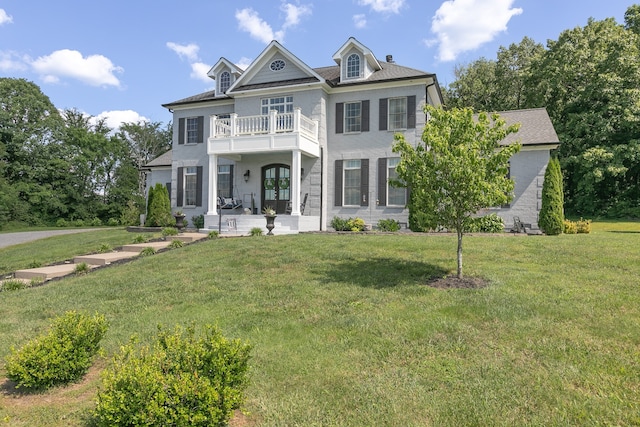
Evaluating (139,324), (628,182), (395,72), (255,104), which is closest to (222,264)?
(139,324)

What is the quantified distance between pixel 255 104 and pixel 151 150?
3353 centimetres

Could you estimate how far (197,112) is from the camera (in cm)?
2016

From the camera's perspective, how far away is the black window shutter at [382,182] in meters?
16.8

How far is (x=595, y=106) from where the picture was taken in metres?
23.6

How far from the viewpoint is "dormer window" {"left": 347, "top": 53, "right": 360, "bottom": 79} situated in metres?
17.5

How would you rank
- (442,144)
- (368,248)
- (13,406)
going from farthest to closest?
1. (368,248)
2. (442,144)
3. (13,406)

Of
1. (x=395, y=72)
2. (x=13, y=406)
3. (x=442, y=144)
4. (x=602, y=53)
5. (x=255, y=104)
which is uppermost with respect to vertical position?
(x=602, y=53)

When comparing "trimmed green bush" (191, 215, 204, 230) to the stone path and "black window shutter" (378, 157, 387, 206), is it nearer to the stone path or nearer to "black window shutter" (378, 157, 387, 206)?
the stone path

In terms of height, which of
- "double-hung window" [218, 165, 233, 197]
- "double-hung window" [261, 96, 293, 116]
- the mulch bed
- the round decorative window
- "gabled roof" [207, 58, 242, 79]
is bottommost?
the mulch bed

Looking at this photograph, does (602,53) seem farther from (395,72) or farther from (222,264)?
(222,264)

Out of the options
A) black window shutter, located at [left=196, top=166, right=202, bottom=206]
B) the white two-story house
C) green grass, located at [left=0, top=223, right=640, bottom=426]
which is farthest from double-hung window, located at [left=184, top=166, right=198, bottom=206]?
green grass, located at [left=0, top=223, right=640, bottom=426]

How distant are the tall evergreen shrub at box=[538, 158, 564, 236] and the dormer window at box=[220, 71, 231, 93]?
15052 millimetres

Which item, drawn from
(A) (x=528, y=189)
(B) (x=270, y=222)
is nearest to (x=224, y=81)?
(B) (x=270, y=222)

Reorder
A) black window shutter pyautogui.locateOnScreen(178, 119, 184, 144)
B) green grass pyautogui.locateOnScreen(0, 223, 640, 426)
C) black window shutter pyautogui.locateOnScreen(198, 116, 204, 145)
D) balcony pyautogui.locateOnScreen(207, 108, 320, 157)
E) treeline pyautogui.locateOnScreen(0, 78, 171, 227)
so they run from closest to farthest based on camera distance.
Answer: green grass pyautogui.locateOnScreen(0, 223, 640, 426)
balcony pyautogui.locateOnScreen(207, 108, 320, 157)
black window shutter pyautogui.locateOnScreen(198, 116, 204, 145)
black window shutter pyautogui.locateOnScreen(178, 119, 184, 144)
treeline pyautogui.locateOnScreen(0, 78, 171, 227)
